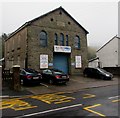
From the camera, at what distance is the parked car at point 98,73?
24938 mm

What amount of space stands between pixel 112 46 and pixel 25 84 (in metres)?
27.8

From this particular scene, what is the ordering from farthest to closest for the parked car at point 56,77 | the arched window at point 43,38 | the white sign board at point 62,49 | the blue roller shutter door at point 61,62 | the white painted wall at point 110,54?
1. the white painted wall at point 110,54
2. the blue roller shutter door at point 61,62
3. the white sign board at point 62,49
4. the arched window at point 43,38
5. the parked car at point 56,77

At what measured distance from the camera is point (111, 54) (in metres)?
42.2

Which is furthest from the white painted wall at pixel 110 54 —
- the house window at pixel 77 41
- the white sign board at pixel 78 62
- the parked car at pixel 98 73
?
the parked car at pixel 98 73

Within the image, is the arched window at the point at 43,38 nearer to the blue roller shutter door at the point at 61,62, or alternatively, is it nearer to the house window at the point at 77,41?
the blue roller shutter door at the point at 61,62

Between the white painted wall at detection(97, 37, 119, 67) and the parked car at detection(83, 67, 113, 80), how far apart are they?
15.4 metres

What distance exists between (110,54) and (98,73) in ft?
58.4

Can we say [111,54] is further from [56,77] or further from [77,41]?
[56,77]

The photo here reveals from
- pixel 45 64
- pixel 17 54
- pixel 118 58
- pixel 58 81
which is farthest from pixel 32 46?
pixel 118 58

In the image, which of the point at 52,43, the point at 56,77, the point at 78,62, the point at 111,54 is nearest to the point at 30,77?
the point at 56,77

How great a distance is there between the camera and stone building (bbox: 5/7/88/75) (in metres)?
25.6

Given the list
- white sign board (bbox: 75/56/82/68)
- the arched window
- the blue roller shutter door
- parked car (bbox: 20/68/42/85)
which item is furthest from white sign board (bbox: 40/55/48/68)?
parked car (bbox: 20/68/42/85)

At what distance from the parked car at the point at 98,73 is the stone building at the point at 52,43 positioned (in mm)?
2305

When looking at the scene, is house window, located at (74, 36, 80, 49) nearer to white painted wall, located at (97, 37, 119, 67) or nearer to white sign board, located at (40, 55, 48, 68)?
white sign board, located at (40, 55, 48, 68)
